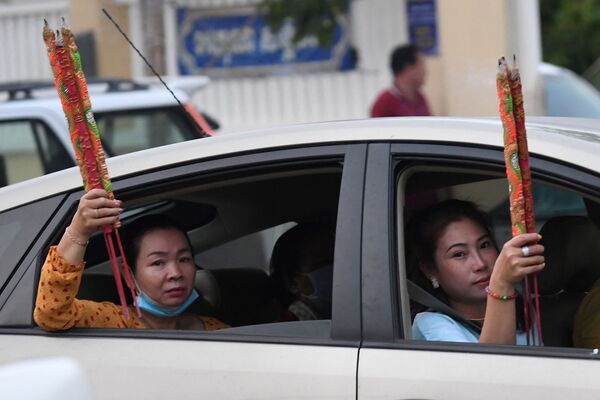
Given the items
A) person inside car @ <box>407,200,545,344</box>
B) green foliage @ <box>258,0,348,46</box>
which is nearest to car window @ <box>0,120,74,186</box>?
person inside car @ <box>407,200,545,344</box>

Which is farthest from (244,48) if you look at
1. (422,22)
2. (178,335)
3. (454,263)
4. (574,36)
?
(178,335)

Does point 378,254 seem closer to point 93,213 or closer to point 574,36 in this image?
point 93,213

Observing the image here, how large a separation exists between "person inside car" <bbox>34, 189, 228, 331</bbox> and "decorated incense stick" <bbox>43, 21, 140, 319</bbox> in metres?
0.05

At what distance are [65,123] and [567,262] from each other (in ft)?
12.6

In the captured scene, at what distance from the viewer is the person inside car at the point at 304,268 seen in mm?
3729

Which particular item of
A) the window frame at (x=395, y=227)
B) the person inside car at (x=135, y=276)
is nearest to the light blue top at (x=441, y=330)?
the window frame at (x=395, y=227)

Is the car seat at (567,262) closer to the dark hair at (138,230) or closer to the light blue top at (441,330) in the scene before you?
the light blue top at (441,330)

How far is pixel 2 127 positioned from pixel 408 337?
177 inches

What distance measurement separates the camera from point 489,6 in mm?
12195

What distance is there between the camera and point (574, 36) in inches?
694

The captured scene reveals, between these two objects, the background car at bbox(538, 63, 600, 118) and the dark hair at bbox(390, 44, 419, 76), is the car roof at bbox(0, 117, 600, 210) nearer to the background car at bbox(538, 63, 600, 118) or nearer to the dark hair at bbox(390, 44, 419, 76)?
the dark hair at bbox(390, 44, 419, 76)

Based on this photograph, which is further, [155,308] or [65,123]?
[65,123]

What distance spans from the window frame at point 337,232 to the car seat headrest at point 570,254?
0.86m

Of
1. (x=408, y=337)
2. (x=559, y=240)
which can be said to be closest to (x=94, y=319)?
(x=408, y=337)
